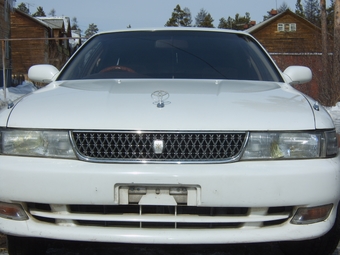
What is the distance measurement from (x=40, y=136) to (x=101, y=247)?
1.05 metres

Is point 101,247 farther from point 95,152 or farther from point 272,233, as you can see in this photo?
point 272,233

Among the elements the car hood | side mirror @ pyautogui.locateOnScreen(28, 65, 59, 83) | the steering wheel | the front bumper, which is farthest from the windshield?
the front bumper

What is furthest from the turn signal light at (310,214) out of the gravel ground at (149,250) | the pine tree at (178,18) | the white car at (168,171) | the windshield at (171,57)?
the pine tree at (178,18)

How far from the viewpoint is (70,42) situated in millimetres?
73625

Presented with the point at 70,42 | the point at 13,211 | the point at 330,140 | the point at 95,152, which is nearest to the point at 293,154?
the point at 330,140

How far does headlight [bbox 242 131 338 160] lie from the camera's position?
8.76ft

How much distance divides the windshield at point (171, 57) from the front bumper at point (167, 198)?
1311 millimetres

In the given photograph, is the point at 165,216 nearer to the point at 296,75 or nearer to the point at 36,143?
the point at 36,143

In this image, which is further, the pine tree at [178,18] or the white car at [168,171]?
the pine tree at [178,18]

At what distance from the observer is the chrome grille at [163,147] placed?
103 inches

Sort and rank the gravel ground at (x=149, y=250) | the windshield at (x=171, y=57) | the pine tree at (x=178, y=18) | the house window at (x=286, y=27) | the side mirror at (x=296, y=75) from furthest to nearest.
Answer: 1. the pine tree at (x=178, y=18)
2. the house window at (x=286, y=27)
3. the side mirror at (x=296, y=75)
4. the windshield at (x=171, y=57)
5. the gravel ground at (x=149, y=250)

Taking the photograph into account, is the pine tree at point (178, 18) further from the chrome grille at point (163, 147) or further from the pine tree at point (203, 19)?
the chrome grille at point (163, 147)

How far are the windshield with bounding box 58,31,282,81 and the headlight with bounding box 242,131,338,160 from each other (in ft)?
3.77

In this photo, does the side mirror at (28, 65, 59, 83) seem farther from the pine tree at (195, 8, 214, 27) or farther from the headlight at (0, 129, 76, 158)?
A: the pine tree at (195, 8, 214, 27)
